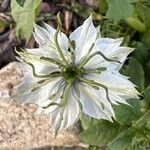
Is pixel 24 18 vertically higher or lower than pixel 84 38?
lower

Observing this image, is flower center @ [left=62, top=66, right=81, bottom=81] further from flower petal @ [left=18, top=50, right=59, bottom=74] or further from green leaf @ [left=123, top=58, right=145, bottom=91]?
green leaf @ [left=123, top=58, right=145, bottom=91]

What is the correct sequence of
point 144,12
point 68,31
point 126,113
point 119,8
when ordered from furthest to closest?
1. point 68,31
2. point 144,12
3. point 126,113
4. point 119,8

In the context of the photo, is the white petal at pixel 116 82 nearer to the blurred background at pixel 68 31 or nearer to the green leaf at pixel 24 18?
the blurred background at pixel 68 31

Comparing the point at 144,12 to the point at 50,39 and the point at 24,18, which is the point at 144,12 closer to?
the point at 24,18

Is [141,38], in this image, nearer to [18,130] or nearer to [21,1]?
[18,130]

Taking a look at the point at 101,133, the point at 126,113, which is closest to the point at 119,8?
the point at 126,113

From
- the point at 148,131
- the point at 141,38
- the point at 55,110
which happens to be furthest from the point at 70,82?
the point at 141,38

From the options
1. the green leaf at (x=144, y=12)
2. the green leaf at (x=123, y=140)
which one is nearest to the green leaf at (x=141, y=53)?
the green leaf at (x=144, y=12)
